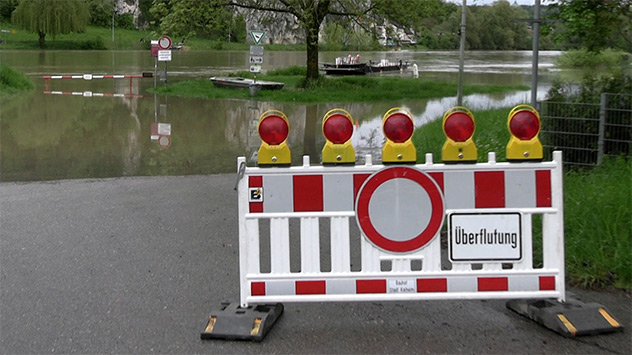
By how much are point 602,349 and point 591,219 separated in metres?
1.95

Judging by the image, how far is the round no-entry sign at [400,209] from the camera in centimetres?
454

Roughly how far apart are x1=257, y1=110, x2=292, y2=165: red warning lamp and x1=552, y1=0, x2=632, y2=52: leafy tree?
5.54 meters

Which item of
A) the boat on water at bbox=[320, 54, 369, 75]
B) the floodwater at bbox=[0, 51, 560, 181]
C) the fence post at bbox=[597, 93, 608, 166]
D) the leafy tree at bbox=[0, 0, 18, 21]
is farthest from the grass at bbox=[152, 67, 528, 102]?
the leafy tree at bbox=[0, 0, 18, 21]

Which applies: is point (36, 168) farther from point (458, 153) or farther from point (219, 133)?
point (458, 153)

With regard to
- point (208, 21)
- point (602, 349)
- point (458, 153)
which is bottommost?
point (602, 349)

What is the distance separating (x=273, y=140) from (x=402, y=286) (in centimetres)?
119

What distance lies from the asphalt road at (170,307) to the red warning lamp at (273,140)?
3.33 feet

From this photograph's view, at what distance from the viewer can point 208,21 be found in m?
27.0

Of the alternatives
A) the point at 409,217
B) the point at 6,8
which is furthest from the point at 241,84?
the point at 6,8

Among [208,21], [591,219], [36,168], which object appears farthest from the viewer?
[208,21]

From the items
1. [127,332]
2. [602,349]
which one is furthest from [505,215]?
[127,332]

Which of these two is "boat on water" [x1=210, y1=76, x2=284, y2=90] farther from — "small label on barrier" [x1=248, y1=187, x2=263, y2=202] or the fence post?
"small label on barrier" [x1=248, y1=187, x2=263, y2=202]

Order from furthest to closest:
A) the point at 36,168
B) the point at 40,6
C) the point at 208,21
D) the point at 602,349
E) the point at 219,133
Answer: the point at 40,6 → the point at 208,21 → the point at 219,133 → the point at 36,168 → the point at 602,349

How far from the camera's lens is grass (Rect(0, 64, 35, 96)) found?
24.0m
